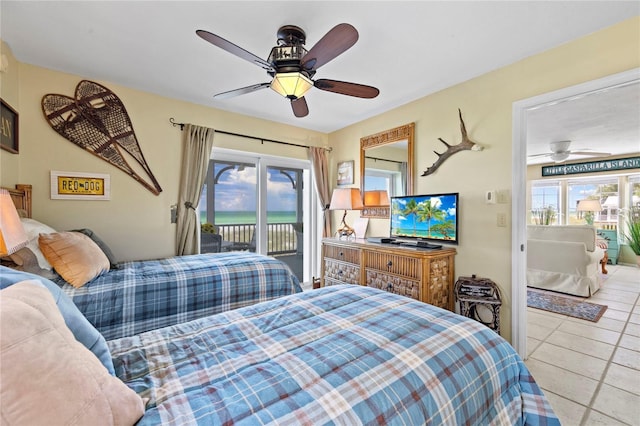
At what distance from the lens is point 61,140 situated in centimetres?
263

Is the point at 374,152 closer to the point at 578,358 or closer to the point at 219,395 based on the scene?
the point at 578,358

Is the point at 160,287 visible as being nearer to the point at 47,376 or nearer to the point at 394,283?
the point at 47,376

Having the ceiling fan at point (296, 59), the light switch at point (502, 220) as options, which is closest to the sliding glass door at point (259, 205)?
the ceiling fan at point (296, 59)

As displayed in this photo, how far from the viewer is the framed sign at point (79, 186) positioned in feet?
8.54

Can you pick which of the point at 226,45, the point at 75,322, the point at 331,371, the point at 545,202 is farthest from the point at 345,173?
the point at 545,202

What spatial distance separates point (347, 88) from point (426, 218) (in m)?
1.60

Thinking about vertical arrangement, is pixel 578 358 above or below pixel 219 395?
below

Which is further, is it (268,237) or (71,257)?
(268,237)

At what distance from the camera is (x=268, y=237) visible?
13.3 feet

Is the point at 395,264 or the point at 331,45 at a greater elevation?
the point at 331,45

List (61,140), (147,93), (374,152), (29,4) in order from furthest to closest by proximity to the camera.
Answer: (374,152), (147,93), (61,140), (29,4)

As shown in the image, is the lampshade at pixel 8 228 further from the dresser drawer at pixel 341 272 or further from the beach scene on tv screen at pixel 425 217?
the beach scene on tv screen at pixel 425 217

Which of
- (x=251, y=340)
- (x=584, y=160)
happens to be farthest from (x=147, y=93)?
(x=584, y=160)

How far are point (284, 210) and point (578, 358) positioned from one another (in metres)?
3.55
